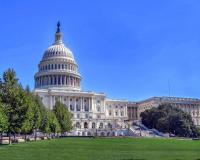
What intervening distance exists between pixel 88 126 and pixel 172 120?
4703 centimetres

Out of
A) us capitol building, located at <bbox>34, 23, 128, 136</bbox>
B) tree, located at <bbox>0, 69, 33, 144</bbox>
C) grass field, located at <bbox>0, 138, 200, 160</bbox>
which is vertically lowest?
grass field, located at <bbox>0, 138, 200, 160</bbox>

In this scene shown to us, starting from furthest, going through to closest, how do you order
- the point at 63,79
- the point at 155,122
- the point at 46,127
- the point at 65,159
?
the point at 63,79 → the point at 155,122 → the point at 46,127 → the point at 65,159

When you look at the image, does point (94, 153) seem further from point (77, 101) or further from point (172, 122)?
point (77, 101)

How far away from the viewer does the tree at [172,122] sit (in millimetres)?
150375

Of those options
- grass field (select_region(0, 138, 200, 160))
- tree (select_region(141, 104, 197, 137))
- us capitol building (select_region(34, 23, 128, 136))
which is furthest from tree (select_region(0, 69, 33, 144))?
us capitol building (select_region(34, 23, 128, 136))

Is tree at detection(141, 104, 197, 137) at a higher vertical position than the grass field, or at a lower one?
higher

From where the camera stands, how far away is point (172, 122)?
151500mm

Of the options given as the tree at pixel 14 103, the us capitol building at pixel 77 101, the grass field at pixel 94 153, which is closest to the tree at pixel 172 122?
the us capitol building at pixel 77 101

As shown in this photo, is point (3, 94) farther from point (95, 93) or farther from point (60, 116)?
point (95, 93)

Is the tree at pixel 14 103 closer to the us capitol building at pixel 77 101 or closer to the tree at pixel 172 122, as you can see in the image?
the tree at pixel 172 122

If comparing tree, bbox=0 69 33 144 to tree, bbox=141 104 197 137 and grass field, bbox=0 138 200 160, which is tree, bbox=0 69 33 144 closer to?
grass field, bbox=0 138 200 160

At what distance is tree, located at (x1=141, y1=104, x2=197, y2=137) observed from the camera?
150375 millimetres

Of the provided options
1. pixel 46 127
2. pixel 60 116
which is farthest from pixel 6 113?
pixel 60 116

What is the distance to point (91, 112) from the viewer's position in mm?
189125
